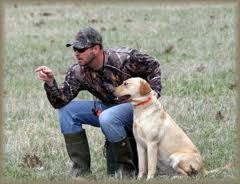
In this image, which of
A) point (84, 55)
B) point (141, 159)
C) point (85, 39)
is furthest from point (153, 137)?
point (85, 39)

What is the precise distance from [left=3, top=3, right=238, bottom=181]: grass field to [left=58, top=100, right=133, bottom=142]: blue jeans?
480mm

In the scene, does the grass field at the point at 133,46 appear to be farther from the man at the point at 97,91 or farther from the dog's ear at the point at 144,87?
the dog's ear at the point at 144,87

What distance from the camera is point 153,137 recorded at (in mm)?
6496

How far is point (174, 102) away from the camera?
9742 mm

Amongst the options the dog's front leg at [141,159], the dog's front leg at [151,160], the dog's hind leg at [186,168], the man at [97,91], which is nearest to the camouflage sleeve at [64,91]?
the man at [97,91]

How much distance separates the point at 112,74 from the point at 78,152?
0.85 metres

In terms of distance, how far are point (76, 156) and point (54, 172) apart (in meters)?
0.27

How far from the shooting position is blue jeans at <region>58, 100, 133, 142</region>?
21.4 ft

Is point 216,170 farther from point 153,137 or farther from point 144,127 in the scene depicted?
point 144,127

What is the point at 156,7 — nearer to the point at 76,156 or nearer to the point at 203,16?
the point at 203,16

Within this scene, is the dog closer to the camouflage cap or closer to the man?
the man

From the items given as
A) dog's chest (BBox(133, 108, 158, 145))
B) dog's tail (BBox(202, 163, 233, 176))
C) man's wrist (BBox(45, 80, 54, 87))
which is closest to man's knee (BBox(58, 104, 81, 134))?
man's wrist (BBox(45, 80, 54, 87))

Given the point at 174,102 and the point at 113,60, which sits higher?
the point at 113,60

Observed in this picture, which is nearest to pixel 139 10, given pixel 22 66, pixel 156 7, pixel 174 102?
pixel 156 7
